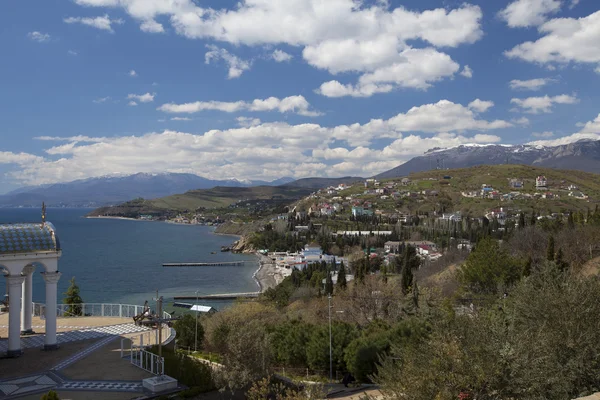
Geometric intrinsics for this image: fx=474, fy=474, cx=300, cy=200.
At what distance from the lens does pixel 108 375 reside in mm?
13680

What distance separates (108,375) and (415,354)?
28.7 ft

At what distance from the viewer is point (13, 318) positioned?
15.3 meters

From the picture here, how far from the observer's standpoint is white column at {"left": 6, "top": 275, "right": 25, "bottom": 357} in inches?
600

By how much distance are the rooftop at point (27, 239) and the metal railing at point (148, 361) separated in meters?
4.62

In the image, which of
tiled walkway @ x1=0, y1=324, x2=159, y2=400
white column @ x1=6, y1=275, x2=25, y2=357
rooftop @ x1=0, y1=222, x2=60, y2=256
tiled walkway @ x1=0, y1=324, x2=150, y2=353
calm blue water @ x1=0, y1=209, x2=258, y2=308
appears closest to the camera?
tiled walkway @ x1=0, y1=324, x2=159, y2=400

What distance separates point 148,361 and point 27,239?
585cm

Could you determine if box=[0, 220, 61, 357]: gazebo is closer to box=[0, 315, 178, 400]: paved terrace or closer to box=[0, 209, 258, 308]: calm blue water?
box=[0, 315, 178, 400]: paved terrace

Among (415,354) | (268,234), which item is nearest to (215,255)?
(268,234)

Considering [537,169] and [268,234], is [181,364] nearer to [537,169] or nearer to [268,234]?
[268,234]

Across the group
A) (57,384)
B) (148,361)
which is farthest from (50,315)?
(148,361)

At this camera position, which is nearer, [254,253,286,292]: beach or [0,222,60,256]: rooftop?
[0,222,60,256]: rooftop

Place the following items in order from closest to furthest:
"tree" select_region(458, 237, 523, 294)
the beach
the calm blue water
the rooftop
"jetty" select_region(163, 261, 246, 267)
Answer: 1. the rooftop
2. "tree" select_region(458, 237, 523, 294)
3. the calm blue water
4. the beach
5. "jetty" select_region(163, 261, 246, 267)

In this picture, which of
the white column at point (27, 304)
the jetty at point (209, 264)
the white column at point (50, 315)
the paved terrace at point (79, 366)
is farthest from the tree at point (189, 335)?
the jetty at point (209, 264)

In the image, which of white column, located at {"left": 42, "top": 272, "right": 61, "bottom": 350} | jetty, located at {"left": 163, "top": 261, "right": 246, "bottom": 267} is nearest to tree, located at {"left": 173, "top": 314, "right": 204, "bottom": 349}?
white column, located at {"left": 42, "top": 272, "right": 61, "bottom": 350}
